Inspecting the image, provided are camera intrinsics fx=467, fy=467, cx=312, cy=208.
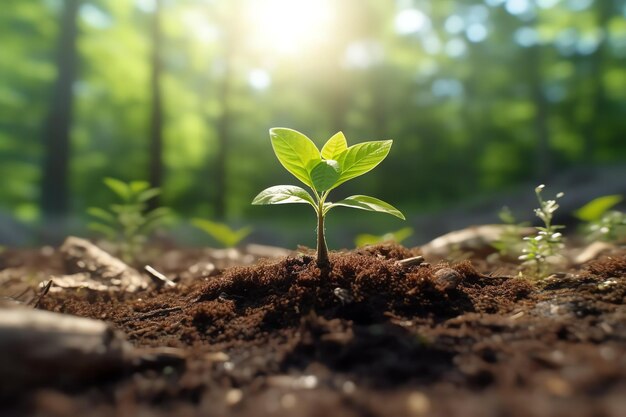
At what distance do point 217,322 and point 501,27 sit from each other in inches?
892

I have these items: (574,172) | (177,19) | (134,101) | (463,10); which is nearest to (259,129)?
(134,101)

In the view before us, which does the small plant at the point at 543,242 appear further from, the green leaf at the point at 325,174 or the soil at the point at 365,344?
the green leaf at the point at 325,174

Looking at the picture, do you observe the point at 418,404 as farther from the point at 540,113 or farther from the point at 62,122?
the point at 540,113

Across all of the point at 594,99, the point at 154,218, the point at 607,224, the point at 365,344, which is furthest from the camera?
the point at 594,99

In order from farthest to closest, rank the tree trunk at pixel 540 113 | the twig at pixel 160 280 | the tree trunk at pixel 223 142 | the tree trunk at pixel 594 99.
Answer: the tree trunk at pixel 594 99 → the tree trunk at pixel 540 113 → the tree trunk at pixel 223 142 → the twig at pixel 160 280

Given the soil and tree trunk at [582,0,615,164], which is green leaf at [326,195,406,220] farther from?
tree trunk at [582,0,615,164]

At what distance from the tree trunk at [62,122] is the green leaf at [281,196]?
13783 mm

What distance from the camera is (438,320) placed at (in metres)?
2.23

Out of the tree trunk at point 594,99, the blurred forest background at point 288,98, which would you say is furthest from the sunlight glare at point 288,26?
the tree trunk at point 594,99

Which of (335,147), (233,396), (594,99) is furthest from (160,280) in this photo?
(594,99)

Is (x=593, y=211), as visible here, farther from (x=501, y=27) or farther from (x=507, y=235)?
(x=501, y=27)

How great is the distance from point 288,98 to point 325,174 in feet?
79.0

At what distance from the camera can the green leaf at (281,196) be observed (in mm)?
2398

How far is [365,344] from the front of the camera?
189 centimetres
